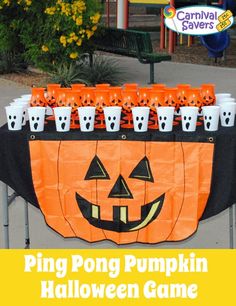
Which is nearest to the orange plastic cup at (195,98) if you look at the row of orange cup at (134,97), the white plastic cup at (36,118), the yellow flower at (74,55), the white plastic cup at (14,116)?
the row of orange cup at (134,97)

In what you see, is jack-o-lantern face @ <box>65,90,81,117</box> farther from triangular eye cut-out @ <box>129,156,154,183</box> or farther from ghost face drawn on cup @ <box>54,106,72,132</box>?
triangular eye cut-out @ <box>129,156,154,183</box>

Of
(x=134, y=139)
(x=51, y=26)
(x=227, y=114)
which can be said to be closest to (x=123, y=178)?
(x=134, y=139)

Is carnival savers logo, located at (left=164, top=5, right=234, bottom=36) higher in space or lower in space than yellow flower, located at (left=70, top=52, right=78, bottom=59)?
higher

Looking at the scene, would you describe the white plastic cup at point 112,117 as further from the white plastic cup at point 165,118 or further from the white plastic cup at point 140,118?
the white plastic cup at point 165,118

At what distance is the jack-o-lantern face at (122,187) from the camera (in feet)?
15.8

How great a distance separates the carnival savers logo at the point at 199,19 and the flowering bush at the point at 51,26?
496 centimetres

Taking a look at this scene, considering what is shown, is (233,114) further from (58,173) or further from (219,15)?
(219,15)

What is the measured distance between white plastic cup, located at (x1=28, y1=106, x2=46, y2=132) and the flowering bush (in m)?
8.09

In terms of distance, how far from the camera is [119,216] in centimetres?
500

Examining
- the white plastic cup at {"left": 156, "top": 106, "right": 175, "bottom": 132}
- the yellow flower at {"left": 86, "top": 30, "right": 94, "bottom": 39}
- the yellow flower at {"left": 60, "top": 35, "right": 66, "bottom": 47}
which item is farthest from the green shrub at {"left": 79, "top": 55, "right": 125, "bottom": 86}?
the white plastic cup at {"left": 156, "top": 106, "right": 175, "bottom": 132}

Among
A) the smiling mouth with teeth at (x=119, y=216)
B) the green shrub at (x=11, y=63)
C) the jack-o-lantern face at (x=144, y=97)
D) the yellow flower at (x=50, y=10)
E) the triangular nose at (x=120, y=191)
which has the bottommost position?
the green shrub at (x=11, y=63)

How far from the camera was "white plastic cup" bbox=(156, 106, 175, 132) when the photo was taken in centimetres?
466

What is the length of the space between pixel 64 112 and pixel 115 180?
1.89 ft

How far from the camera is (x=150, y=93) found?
4.96 meters
